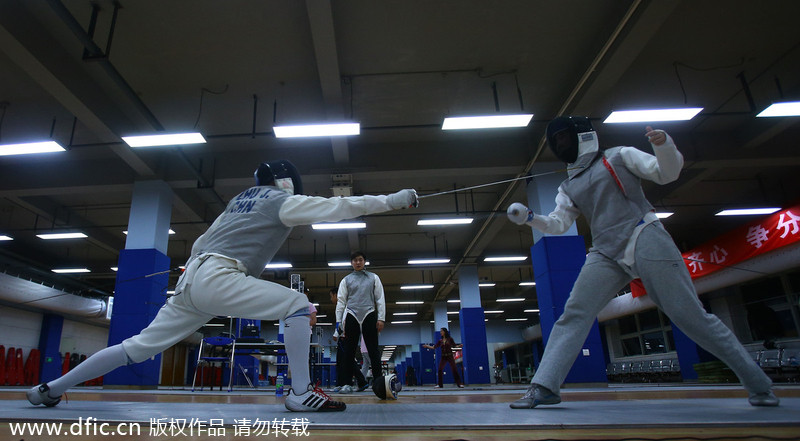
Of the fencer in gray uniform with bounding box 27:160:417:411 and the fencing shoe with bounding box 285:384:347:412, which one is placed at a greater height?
the fencer in gray uniform with bounding box 27:160:417:411

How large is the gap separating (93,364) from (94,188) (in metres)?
7.30

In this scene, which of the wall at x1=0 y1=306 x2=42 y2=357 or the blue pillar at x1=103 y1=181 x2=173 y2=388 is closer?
the blue pillar at x1=103 y1=181 x2=173 y2=388

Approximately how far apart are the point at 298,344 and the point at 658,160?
1.78 metres

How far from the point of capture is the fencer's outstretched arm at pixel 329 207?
198 cm

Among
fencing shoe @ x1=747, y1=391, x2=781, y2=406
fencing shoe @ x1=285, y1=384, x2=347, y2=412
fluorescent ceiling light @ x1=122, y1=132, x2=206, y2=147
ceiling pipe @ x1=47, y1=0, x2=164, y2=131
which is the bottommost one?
fencing shoe @ x1=747, y1=391, x2=781, y2=406

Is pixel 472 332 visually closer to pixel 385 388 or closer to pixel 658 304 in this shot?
pixel 385 388

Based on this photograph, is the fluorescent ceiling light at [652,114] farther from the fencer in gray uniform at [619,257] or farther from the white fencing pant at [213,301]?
the white fencing pant at [213,301]

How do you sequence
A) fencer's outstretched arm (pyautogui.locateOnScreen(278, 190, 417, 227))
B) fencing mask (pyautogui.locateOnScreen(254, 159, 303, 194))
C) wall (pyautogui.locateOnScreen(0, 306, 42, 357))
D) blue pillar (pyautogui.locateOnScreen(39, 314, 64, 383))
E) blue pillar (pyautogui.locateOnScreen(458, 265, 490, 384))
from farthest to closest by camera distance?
blue pillar (pyautogui.locateOnScreen(39, 314, 64, 383)) → blue pillar (pyautogui.locateOnScreen(458, 265, 490, 384)) → wall (pyautogui.locateOnScreen(0, 306, 42, 357)) → fencing mask (pyautogui.locateOnScreen(254, 159, 303, 194)) → fencer's outstretched arm (pyautogui.locateOnScreen(278, 190, 417, 227))

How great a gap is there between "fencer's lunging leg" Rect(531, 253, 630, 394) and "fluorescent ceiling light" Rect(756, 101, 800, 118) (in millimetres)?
5400

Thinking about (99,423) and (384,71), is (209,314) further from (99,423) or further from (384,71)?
(384,71)

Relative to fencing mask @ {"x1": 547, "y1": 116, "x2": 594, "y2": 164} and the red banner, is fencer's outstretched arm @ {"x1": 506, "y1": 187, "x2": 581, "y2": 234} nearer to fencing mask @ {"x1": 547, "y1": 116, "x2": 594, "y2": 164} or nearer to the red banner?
fencing mask @ {"x1": 547, "y1": 116, "x2": 594, "y2": 164}

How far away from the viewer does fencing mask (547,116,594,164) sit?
2.28m

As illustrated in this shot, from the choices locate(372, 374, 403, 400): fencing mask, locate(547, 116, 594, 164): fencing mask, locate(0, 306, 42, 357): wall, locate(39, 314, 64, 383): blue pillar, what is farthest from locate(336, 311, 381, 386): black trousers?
locate(39, 314, 64, 383): blue pillar

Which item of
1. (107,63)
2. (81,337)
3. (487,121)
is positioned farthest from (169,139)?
(81,337)
